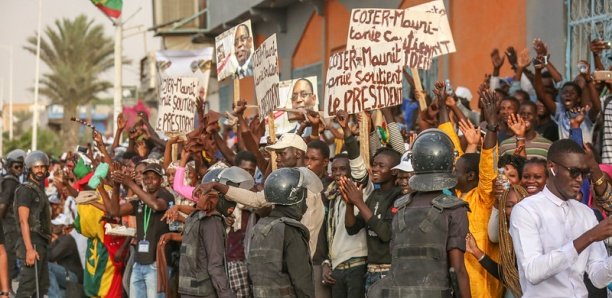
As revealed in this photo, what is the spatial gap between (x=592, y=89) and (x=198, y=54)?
24.0 ft

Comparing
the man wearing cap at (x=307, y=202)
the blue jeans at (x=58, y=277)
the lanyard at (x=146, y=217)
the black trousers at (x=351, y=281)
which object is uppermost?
the man wearing cap at (x=307, y=202)

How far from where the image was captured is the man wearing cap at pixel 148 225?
11.5 meters

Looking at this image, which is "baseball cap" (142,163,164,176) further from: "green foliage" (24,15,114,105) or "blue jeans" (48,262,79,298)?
"green foliage" (24,15,114,105)

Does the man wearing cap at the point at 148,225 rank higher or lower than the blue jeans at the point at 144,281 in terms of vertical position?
higher

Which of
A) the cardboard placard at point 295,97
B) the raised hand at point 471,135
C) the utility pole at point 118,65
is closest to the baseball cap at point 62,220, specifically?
the cardboard placard at point 295,97

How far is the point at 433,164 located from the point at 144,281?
17.8ft

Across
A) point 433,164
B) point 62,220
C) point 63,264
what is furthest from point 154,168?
point 62,220

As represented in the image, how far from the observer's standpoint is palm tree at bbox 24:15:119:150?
49281 mm

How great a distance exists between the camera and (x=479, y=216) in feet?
26.8

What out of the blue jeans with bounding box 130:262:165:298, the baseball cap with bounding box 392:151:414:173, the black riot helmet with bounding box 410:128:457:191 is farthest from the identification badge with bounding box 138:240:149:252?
the black riot helmet with bounding box 410:128:457:191

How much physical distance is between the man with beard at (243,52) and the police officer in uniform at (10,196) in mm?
3029

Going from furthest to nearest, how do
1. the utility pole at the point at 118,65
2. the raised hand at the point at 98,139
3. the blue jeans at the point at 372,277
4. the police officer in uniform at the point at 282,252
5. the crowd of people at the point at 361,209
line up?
the utility pole at the point at 118,65
the raised hand at the point at 98,139
the blue jeans at the point at 372,277
the police officer in uniform at the point at 282,252
the crowd of people at the point at 361,209

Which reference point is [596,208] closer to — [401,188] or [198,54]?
[401,188]

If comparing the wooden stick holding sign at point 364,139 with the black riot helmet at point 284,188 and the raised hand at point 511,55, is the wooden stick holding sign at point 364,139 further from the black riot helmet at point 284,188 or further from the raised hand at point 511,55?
the raised hand at point 511,55
